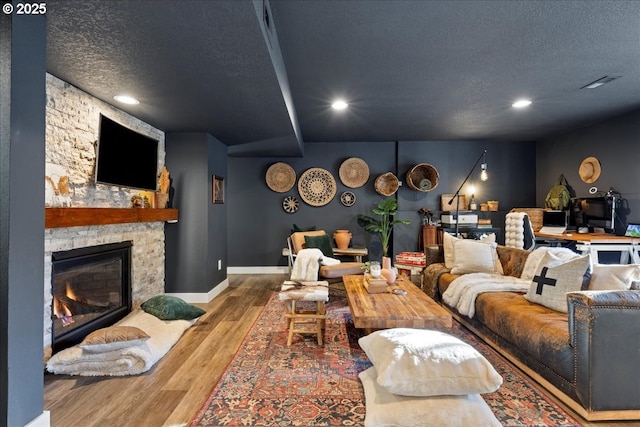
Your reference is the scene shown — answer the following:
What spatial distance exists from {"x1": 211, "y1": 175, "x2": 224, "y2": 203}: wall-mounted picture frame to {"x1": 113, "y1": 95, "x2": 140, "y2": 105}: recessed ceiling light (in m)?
1.56

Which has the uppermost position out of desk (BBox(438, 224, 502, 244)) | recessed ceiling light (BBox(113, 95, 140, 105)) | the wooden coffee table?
recessed ceiling light (BBox(113, 95, 140, 105))

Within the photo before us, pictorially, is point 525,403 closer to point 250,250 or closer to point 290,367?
point 290,367

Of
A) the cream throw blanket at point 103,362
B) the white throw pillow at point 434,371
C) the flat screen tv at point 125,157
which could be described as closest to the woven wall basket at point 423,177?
the flat screen tv at point 125,157

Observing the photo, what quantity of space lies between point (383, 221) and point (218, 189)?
2891 mm

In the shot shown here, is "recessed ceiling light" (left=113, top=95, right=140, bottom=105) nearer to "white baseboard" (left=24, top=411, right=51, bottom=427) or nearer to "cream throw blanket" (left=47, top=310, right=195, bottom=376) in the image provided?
"cream throw blanket" (left=47, top=310, right=195, bottom=376)

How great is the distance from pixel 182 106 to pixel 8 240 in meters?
2.05

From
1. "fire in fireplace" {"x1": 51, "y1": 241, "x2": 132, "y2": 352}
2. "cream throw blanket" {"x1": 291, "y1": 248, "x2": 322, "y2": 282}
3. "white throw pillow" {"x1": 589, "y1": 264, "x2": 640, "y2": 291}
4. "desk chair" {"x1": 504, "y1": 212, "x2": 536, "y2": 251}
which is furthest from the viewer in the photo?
"desk chair" {"x1": 504, "y1": 212, "x2": 536, "y2": 251}

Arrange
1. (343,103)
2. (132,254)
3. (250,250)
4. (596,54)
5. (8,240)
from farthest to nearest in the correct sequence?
(250,250), (343,103), (132,254), (596,54), (8,240)

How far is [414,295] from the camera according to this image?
2.74 meters

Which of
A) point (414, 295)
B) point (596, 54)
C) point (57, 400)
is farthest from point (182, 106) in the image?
point (596, 54)

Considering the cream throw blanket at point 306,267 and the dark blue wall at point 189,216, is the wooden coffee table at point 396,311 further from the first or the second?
the dark blue wall at point 189,216

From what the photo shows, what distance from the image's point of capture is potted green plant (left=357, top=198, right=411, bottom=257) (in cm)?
558

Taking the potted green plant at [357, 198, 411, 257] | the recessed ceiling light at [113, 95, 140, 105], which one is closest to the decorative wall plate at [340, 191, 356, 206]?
the potted green plant at [357, 198, 411, 257]

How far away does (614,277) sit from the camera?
2.17 m
